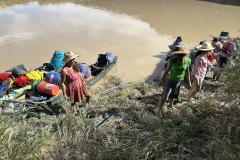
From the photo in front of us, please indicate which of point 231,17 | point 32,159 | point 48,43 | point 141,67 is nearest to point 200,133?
point 32,159

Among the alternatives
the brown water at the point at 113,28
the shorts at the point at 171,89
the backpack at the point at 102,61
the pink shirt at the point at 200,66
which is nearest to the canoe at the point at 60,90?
the backpack at the point at 102,61

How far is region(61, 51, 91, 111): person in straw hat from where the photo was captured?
5535 mm

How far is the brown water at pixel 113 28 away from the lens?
11.5 meters

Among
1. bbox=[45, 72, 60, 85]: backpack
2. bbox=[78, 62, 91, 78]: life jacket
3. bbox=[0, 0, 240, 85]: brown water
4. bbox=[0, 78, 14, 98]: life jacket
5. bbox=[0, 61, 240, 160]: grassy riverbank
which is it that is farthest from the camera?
bbox=[0, 0, 240, 85]: brown water

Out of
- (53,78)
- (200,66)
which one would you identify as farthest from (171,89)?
(53,78)

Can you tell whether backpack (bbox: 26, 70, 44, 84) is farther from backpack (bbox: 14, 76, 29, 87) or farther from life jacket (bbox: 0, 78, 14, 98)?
life jacket (bbox: 0, 78, 14, 98)

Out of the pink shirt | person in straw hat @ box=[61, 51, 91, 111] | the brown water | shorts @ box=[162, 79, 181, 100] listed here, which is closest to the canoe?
person in straw hat @ box=[61, 51, 91, 111]

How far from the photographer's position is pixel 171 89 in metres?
5.67

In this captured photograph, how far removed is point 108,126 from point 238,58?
2423 millimetres

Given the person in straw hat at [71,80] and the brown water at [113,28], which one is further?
the brown water at [113,28]

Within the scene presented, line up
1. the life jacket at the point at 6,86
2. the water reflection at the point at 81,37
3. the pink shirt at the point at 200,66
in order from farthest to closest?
1. the water reflection at the point at 81,37
2. the life jacket at the point at 6,86
3. the pink shirt at the point at 200,66

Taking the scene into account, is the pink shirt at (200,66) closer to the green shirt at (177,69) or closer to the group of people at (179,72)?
the group of people at (179,72)

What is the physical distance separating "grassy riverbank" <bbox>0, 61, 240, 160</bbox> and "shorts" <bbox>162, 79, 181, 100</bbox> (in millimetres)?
329

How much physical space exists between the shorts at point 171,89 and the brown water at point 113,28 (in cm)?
303
